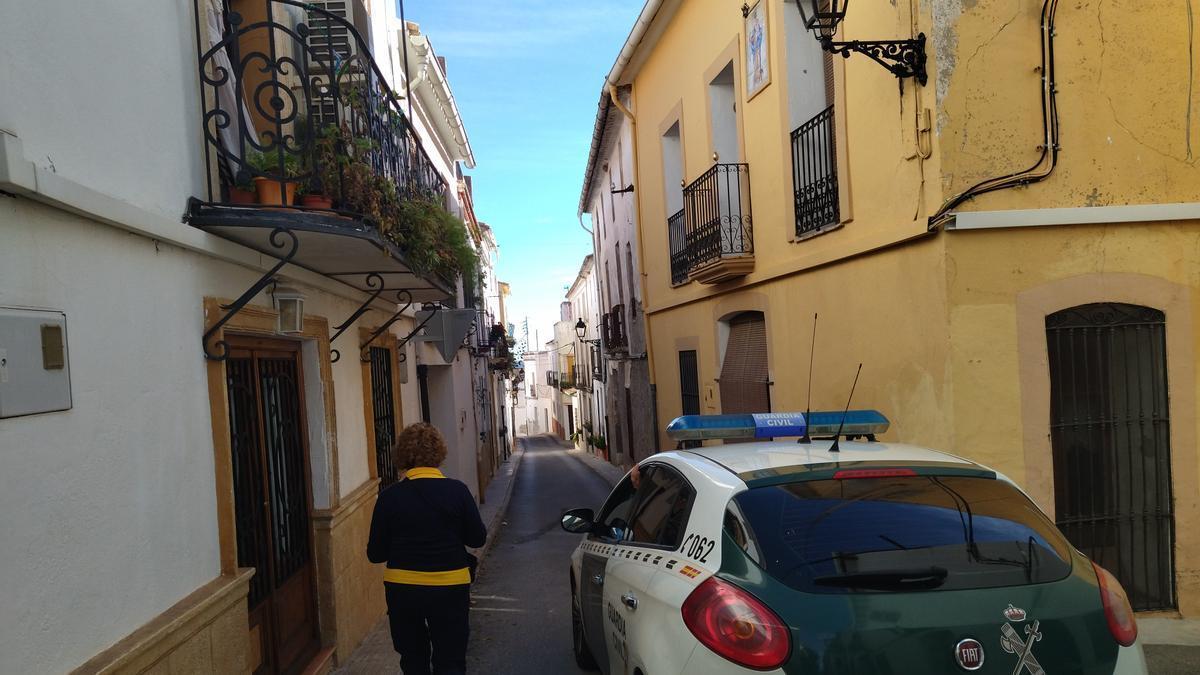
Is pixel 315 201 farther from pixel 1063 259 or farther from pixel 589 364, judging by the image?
pixel 589 364

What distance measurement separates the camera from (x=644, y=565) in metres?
3.43

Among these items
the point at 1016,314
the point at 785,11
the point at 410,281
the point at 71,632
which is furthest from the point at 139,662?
the point at 785,11

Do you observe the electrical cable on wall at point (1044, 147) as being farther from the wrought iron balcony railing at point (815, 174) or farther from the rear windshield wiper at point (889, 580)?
the rear windshield wiper at point (889, 580)

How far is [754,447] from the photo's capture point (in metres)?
3.74

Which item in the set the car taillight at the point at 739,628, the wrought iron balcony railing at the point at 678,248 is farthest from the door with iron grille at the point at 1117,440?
the wrought iron balcony railing at the point at 678,248

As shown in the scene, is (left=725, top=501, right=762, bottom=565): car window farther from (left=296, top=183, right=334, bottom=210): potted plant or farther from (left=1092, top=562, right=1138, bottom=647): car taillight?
(left=296, top=183, right=334, bottom=210): potted plant

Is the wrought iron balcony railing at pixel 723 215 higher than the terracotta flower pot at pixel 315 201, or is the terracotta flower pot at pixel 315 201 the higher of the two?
the wrought iron balcony railing at pixel 723 215

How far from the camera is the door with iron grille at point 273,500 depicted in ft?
15.4

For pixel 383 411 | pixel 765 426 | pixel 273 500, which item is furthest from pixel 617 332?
pixel 765 426

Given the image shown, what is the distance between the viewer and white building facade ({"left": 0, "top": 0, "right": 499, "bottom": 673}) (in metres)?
2.64

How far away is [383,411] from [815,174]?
5.04 m

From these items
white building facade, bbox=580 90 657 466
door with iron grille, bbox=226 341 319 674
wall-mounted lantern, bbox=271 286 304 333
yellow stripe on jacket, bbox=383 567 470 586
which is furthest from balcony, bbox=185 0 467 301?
white building facade, bbox=580 90 657 466

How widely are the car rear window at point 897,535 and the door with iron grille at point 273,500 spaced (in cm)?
316

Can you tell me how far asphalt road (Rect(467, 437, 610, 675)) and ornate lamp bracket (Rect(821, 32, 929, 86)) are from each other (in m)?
4.57
